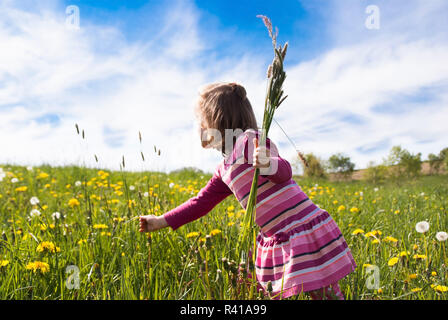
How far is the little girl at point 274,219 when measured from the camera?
5.95 ft

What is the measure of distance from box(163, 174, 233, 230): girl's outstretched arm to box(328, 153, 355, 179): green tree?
42.5 m

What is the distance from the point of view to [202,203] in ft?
7.23

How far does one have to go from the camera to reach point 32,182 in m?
5.73

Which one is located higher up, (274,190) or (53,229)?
(274,190)

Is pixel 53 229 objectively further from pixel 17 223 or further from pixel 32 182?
pixel 32 182

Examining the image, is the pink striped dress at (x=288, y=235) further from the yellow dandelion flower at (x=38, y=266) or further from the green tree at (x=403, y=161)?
the green tree at (x=403, y=161)

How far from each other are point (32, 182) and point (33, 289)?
461cm

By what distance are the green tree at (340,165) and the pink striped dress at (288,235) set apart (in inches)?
1679

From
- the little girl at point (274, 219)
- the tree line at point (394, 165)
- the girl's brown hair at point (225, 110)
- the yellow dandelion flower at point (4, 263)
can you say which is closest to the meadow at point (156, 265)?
the yellow dandelion flower at point (4, 263)

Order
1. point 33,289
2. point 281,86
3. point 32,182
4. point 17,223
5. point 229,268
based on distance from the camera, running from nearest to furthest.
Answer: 1. point 281,86
2. point 229,268
3. point 33,289
4. point 17,223
5. point 32,182

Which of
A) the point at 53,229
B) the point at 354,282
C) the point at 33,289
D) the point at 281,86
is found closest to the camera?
the point at 281,86

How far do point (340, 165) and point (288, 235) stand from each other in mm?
44022

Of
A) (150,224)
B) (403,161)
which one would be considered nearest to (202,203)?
(150,224)

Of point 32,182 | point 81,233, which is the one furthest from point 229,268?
point 32,182
